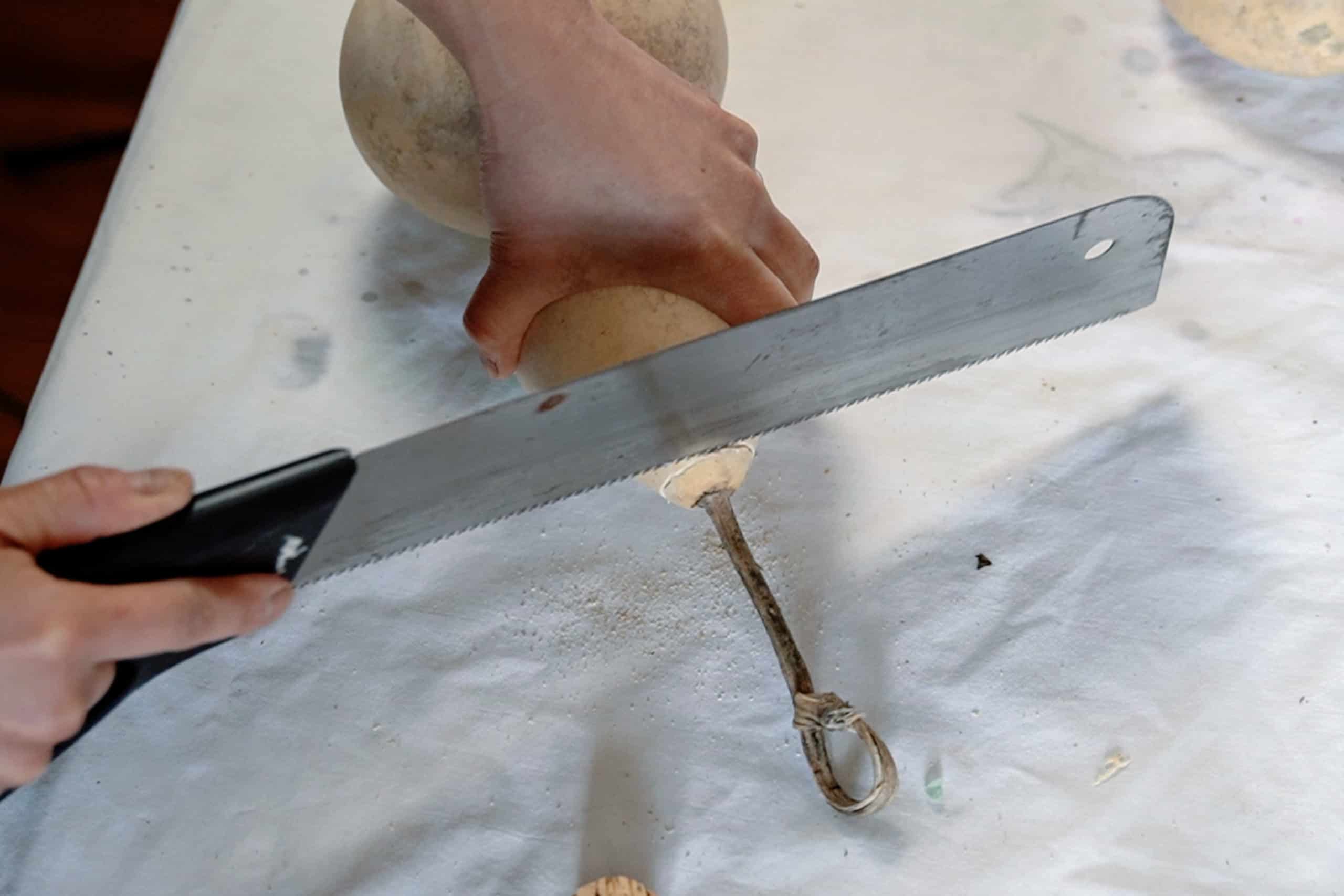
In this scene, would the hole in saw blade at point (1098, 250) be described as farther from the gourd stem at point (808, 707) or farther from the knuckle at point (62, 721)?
the knuckle at point (62, 721)

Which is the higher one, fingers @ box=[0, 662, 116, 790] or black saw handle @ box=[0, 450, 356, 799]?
black saw handle @ box=[0, 450, 356, 799]

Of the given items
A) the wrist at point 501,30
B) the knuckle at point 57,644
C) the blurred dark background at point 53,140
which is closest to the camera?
the knuckle at point 57,644

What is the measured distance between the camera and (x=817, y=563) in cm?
66

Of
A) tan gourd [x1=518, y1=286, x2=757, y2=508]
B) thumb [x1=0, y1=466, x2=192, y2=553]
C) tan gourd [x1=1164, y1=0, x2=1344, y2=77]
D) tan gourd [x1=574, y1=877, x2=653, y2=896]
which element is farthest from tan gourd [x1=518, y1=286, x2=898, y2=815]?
tan gourd [x1=1164, y1=0, x2=1344, y2=77]

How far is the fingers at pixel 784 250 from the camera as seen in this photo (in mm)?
597

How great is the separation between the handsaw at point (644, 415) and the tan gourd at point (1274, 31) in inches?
10.3

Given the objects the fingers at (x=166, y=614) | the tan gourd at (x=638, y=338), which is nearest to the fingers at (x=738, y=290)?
the tan gourd at (x=638, y=338)

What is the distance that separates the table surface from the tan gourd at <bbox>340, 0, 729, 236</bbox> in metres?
0.11

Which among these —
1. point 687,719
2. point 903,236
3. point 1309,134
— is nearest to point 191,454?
point 687,719

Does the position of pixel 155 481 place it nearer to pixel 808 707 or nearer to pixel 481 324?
pixel 481 324

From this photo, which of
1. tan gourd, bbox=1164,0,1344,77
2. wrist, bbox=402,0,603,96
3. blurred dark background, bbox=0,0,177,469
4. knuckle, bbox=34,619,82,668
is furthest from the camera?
blurred dark background, bbox=0,0,177,469

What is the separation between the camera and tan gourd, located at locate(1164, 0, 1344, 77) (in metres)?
0.72

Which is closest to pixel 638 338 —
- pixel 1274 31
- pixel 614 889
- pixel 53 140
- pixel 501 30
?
pixel 501 30

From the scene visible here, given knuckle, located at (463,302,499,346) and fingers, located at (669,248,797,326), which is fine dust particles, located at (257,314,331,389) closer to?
knuckle, located at (463,302,499,346)
